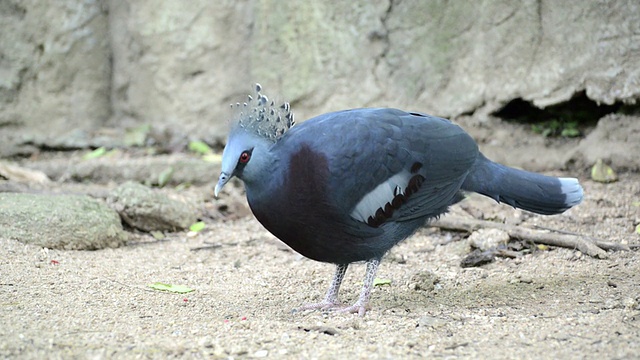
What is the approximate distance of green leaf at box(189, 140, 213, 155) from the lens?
6.61 metres

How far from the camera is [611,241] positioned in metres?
4.25

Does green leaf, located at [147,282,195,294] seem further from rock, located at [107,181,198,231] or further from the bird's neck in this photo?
rock, located at [107,181,198,231]

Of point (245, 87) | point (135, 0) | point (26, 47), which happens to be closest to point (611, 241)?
point (245, 87)

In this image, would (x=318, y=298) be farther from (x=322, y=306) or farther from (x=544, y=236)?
Answer: (x=544, y=236)

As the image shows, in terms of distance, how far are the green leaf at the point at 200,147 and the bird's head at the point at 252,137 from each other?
3.18m

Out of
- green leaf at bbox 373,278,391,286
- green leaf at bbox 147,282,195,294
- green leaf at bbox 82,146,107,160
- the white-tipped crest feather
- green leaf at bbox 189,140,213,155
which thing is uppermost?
the white-tipped crest feather

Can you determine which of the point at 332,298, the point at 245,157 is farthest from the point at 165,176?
the point at 245,157

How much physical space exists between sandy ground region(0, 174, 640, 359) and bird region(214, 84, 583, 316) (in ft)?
1.19

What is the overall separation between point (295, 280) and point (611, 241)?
5.99 feet

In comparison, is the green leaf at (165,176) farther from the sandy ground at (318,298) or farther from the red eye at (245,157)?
the red eye at (245,157)

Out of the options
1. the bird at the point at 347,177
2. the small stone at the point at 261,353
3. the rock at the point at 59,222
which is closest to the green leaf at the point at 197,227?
the rock at the point at 59,222

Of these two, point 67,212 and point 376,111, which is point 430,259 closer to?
point 376,111

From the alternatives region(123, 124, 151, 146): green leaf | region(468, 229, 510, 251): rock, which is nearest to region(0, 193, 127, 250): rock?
region(123, 124, 151, 146): green leaf

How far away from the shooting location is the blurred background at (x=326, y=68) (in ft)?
17.2
